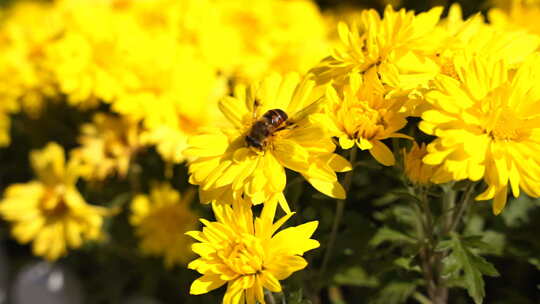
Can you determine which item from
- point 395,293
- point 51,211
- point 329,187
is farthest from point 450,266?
point 51,211

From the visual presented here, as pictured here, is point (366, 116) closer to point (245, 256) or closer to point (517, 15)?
point (245, 256)

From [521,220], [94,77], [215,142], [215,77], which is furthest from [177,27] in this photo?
[521,220]

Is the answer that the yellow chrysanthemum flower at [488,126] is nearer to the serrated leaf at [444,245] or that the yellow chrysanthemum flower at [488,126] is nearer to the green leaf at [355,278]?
the serrated leaf at [444,245]

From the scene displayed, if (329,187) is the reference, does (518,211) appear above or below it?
below

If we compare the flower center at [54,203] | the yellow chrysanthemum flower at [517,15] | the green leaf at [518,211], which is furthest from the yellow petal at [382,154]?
the flower center at [54,203]

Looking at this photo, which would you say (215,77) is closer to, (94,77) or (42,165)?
(94,77)

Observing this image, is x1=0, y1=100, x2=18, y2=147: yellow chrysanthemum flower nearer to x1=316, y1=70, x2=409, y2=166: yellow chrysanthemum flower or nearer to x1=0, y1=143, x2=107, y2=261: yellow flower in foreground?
x1=0, y1=143, x2=107, y2=261: yellow flower in foreground
